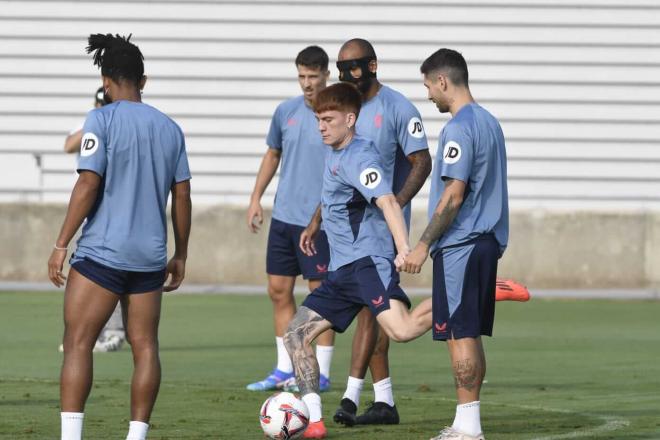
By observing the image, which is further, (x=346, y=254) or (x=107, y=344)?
(x=107, y=344)

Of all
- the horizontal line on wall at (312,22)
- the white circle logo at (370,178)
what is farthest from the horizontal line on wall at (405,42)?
the white circle logo at (370,178)

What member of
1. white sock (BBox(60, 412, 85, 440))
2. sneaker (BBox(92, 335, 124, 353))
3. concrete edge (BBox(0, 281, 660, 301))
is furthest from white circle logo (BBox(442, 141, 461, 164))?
concrete edge (BBox(0, 281, 660, 301))

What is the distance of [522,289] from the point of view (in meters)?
9.30

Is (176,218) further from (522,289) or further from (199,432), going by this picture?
(522,289)

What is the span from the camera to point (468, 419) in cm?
867

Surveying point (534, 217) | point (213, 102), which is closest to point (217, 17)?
point (213, 102)

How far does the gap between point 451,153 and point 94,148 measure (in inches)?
73.4

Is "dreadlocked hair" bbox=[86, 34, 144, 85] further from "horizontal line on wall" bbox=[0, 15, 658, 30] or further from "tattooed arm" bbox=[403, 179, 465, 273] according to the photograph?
"horizontal line on wall" bbox=[0, 15, 658, 30]

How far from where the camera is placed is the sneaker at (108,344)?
1409 cm

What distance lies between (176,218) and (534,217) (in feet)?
44.9

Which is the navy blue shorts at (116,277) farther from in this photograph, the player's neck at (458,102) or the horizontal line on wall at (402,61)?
the horizontal line on wall at (402,61)

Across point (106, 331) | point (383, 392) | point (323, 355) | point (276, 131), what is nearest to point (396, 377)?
point (323, 355)

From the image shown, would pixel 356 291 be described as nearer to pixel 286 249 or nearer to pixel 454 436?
pixel 454 436

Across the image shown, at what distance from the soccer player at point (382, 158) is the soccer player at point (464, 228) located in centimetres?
116
